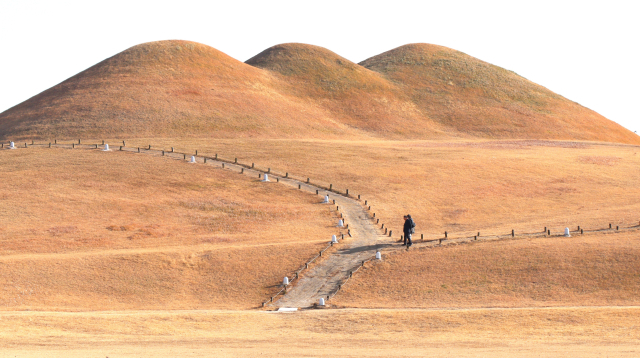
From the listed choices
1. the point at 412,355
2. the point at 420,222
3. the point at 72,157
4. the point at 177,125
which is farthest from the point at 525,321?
the point at 177,125

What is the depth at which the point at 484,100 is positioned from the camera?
470 feet

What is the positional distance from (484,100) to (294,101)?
44.1m

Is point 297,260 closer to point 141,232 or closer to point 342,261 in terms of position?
point 342,261

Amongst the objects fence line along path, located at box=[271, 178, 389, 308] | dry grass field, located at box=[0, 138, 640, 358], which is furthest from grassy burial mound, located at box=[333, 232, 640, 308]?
fence line along path, located at box=[271, 178, 389, 308]

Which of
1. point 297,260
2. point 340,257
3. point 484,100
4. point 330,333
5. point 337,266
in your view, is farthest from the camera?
point 484,100

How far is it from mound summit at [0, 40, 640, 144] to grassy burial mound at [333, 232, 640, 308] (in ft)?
220

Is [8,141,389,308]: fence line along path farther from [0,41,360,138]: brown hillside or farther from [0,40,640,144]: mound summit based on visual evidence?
[0,40,640,144]: mound summit

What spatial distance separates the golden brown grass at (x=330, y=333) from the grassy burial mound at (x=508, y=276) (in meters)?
3.61

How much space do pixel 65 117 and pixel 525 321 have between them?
94551mm

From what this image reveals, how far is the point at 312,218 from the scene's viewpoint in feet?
193

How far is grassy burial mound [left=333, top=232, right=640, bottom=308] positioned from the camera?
113ft

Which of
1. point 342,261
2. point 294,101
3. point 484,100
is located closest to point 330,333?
point 342,261

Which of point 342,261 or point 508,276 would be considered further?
point 342,261

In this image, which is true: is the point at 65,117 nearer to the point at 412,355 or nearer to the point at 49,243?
the point at 49,243
